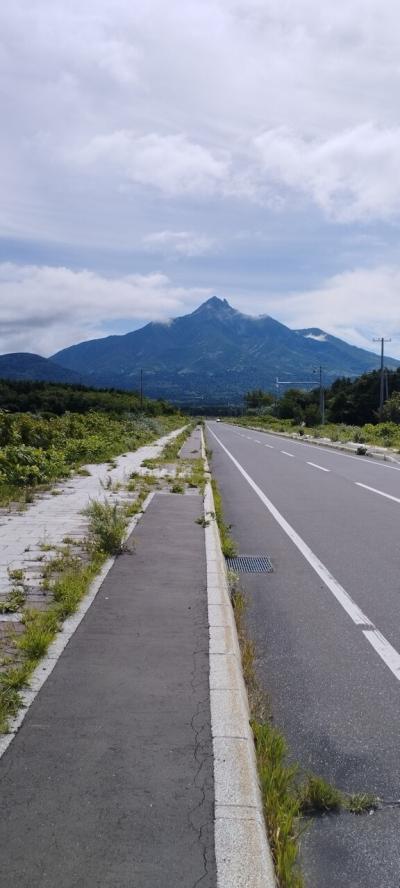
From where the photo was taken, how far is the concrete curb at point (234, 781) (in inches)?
94.0

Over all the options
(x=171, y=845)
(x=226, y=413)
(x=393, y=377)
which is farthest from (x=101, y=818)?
(x=226, y=413)

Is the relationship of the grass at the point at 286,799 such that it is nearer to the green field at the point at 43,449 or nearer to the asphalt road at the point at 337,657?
the asphalt road at the point at 337,657

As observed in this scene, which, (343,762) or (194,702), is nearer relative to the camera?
(343,762)

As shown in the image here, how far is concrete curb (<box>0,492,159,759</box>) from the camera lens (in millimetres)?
3322

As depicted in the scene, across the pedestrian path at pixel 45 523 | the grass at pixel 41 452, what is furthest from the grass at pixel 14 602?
the grass at pixel 41 452

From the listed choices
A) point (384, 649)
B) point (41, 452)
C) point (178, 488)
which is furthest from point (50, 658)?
A: point (41, 452)

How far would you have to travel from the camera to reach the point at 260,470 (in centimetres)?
2081

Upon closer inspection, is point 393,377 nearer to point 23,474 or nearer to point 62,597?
point 23,474

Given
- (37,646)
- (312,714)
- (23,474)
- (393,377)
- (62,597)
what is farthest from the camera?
(393,377)

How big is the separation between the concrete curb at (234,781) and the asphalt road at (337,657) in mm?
259

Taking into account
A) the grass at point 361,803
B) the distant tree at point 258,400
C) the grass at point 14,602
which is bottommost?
the grass at point 361,803

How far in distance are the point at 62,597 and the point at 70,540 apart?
7.80 feet

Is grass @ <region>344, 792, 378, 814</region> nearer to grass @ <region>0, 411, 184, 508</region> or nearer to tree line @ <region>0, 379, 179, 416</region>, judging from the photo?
grass @ <region>0, 411, 184, 508</region>

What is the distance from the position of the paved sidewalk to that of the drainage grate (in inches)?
90.7
